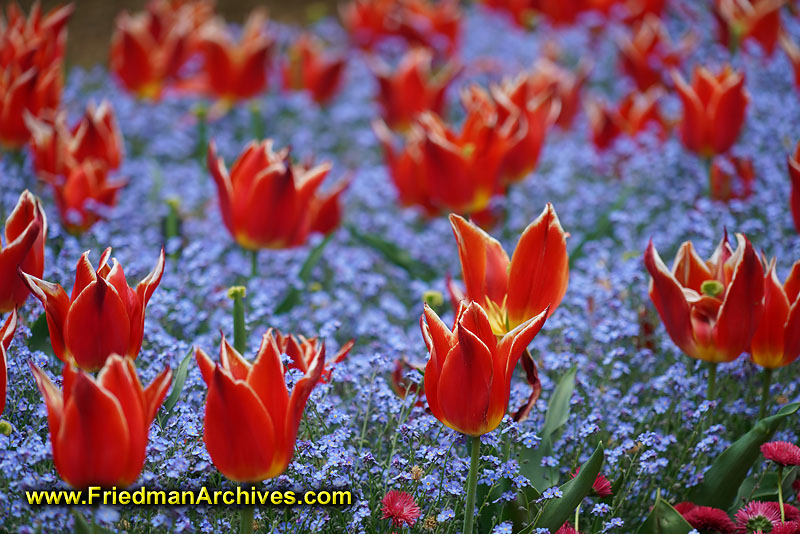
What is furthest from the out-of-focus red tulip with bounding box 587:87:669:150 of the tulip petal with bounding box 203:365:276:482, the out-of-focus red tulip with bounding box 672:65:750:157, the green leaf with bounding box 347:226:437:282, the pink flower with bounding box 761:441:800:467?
the tulip petal with bounding box 203:365:276:482

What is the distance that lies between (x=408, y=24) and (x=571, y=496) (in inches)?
121

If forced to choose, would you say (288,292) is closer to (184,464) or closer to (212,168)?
(212,168)

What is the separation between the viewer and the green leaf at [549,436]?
1.71m

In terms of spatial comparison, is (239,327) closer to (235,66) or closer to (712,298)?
(712,298)

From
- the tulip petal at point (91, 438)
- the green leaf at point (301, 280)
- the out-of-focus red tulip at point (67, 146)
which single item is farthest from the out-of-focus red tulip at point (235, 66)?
the tulip petal at point (91, 438)

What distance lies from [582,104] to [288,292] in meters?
2.34

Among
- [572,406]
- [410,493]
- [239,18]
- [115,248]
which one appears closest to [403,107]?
[115,248]

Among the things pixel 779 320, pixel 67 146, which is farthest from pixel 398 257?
pixel 779 320

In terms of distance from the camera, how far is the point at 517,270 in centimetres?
164

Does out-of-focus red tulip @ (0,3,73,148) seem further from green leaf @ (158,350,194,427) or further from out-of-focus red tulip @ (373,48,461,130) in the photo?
green leaf @ (158,350,194,427)

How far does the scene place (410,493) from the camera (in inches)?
64.5

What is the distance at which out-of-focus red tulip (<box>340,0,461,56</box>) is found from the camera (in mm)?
4129

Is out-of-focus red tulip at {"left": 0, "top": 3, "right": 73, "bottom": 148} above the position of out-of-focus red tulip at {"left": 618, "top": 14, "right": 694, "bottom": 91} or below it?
below

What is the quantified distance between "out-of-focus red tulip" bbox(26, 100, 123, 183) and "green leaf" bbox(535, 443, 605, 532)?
70.0 inches
